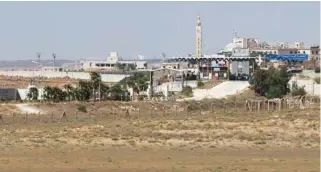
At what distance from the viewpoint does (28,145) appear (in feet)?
102

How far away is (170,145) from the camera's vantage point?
31.9 meters

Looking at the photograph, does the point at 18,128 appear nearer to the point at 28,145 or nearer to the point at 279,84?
the point at 28,145

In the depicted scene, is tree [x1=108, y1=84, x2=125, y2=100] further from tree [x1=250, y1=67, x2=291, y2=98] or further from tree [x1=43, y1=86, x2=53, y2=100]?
tree [x1=250, y1=67, x2=291, y2=98]

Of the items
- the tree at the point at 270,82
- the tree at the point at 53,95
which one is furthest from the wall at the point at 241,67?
the tree at the point at 53,95

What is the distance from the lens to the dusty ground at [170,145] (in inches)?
997

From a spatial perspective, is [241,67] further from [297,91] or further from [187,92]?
[297,91]

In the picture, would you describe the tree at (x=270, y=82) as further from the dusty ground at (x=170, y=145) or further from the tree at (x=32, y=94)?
the dusty ground at (x=170, y=145)

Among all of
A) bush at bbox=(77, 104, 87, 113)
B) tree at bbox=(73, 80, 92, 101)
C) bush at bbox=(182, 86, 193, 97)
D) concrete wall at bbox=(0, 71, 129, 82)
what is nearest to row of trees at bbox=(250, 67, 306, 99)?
bush at bbox=(182, 86, 193, 97)

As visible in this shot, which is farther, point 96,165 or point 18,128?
point 18,128

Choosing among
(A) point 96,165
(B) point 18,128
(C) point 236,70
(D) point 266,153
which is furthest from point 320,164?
(C) point 236,70

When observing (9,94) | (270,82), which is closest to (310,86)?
(270,82)

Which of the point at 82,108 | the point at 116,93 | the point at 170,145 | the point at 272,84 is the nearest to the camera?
the point at 170,145

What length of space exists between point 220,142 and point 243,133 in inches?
158

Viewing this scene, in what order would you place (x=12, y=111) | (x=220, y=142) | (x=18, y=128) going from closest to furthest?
(x=220, y=142)
(x=18, y=128)
(x=12, y=111)
